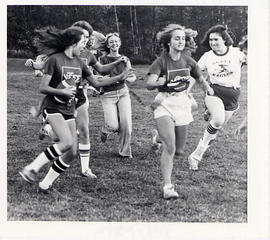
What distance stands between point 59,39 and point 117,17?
0.88m

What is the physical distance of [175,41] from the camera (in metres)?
4.05

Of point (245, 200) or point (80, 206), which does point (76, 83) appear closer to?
→ point (80, 206)

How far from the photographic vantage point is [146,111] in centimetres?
423

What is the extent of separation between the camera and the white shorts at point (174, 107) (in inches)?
160

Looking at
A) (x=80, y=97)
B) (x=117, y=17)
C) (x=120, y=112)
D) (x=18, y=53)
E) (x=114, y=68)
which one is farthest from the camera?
(x=120, y=112)

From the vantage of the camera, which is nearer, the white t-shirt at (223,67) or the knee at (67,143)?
the knee at (67,143)

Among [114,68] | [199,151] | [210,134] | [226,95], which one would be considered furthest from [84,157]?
[226,95]

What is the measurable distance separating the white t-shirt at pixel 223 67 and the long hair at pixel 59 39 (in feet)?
4.20

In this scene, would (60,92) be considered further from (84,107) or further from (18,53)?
(18,53)

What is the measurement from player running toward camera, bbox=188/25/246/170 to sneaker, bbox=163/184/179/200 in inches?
25.7

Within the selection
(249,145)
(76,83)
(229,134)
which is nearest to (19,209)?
(76,83)

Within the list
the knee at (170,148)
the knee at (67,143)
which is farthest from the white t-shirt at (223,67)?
the knee at (67,143)

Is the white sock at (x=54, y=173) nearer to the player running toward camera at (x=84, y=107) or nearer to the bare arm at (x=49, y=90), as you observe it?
the player running toward camera at (x=84, y=107)
